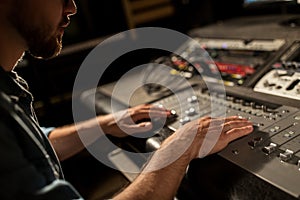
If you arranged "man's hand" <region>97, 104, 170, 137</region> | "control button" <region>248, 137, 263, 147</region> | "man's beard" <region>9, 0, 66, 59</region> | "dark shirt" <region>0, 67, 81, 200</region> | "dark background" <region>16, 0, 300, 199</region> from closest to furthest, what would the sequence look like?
"dark shirt" <region>0, 67, 81, 200</region>
"man's beard" <region>9, 0, 66, 59</region>
"control button" <region>248, 137, 263, 147</region>
"man's hand" <region>97, 104, 170, 137</region>
"dark background" <region>16, 0, 300, 199</region>

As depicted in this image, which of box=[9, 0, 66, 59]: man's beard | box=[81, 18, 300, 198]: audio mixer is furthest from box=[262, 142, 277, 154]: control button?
box=[9, 0, 66, 59]: man's beard

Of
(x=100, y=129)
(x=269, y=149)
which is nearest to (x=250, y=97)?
(x=269, y=149)

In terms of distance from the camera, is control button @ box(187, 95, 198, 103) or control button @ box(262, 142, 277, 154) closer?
control button @ box(262, 142, 277, 154)

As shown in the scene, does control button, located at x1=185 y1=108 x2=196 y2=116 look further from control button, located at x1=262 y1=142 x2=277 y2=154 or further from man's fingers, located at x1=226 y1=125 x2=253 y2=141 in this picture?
control button, located at x1=262 y1=142 x2=277 y2=154

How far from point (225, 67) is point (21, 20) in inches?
32.9

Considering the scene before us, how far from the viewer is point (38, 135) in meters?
0.73

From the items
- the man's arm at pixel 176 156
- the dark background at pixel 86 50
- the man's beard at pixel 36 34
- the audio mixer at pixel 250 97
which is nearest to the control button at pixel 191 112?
the audio mixer at pixel 250 97

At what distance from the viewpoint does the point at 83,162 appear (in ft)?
5.67

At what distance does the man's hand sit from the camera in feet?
3.69

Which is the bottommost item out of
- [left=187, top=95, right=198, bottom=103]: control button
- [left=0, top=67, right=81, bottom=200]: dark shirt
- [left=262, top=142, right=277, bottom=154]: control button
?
[left=187, top=95, right=198, bottom=103]: control button

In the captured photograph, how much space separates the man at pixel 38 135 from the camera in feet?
1.92

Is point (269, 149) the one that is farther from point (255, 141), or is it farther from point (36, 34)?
point (36, 34)

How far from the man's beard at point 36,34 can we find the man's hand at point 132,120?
0.39 m

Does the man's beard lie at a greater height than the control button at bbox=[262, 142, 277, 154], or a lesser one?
greater
